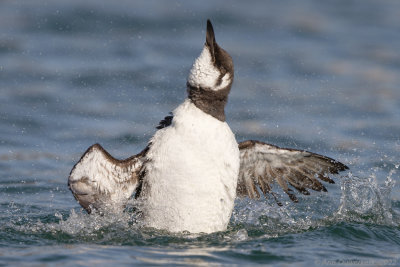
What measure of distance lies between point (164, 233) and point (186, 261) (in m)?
0.67

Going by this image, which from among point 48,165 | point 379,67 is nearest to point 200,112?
point 48,165

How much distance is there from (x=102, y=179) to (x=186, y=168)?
72 centimetres

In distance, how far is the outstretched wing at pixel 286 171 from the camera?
7.17m

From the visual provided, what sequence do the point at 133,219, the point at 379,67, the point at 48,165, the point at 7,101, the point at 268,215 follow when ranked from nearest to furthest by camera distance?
the point at 133,219, the point at 268,215, the point at 48,165, the point at 7,101, the point at 379,67

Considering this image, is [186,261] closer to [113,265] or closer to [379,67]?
[113,265]

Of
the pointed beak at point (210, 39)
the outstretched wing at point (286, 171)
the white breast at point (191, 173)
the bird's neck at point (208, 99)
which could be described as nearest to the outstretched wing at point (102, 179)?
the white breast at point (191, 173)

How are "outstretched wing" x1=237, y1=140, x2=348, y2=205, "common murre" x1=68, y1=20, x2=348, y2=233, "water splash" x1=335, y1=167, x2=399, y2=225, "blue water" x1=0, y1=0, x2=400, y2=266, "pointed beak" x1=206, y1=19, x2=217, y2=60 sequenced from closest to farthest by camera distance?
"pointed beak" x1=206, y1=19, x2=217, y2=60
"common murre" x1=68, y1=20, x2=348, y2=233
"blue water" x1=0, y1=0, x2=400, y2=266
"outstretched wing" x1=237, y1=140, x2=348, y2=205
"water splash" x1=335, y1=167, x2=399, y2=225

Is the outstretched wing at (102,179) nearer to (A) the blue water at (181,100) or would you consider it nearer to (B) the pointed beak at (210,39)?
(A) the blue water at (181,100)

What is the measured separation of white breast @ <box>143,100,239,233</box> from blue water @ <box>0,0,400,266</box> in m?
0.15

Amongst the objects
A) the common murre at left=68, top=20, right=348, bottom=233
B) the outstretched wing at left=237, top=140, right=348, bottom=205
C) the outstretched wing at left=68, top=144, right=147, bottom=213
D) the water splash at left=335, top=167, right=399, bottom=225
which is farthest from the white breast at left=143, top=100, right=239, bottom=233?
the water splash at left=335, top=167, right=399, bottom=225

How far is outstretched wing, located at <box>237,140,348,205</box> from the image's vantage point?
7.17 metres

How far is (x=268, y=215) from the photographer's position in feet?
24.0

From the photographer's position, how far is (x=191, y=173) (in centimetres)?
617

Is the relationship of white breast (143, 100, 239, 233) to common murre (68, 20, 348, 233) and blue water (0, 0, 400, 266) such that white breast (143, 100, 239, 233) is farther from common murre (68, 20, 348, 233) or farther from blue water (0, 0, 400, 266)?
blue water (0, 0, 400, 266)
